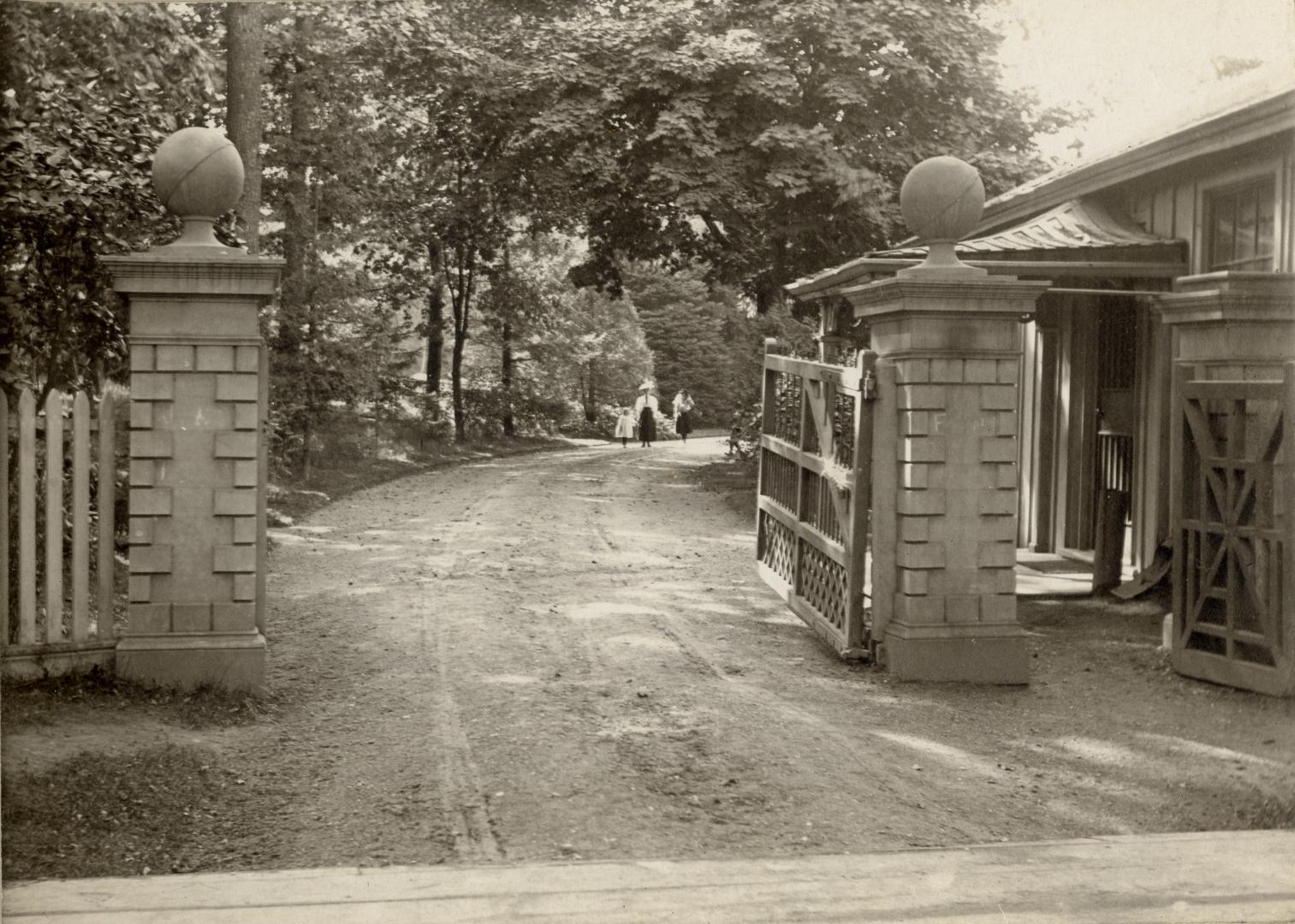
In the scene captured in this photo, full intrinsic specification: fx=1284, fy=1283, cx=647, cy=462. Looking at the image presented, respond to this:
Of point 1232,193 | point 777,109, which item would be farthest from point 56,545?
point 777,109

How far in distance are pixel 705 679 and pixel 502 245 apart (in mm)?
21535

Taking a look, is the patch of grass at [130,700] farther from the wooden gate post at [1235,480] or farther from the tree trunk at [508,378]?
the tree trunk at [508,378]

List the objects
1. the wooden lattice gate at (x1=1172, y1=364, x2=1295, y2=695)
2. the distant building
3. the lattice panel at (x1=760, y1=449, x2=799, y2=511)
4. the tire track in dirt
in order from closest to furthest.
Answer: the tire track in dirt
the wooden lattice gate at (x1=1172, y1=364, x2=1295, y2=695)
the distant building
the lattice panel at (x1=760, y1=449, x2=799, y2=511)

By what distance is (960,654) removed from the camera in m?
6.99

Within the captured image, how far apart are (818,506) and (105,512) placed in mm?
4395

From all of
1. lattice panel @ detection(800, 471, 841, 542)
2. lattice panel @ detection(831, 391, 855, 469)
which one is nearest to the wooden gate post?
lattice panel @ detection(831, 391, 855, 469)

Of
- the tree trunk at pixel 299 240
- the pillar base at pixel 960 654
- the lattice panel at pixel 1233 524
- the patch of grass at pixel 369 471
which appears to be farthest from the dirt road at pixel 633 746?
the tree trunk at pixel 299 240

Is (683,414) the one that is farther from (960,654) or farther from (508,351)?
(960,654)

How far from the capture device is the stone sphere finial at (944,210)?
696 centimetres

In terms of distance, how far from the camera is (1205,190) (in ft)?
31.1

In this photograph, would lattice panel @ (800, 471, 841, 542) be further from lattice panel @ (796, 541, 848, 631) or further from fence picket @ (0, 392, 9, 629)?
fence picket @ (0, 392, 9, 629)

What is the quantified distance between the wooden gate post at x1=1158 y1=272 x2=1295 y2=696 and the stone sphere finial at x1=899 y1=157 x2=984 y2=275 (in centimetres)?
116

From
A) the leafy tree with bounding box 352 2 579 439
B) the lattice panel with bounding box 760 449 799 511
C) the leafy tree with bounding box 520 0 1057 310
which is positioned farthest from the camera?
the leafy tree with bounding box 352 2 579 439

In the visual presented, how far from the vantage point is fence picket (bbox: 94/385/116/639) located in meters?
5.99
